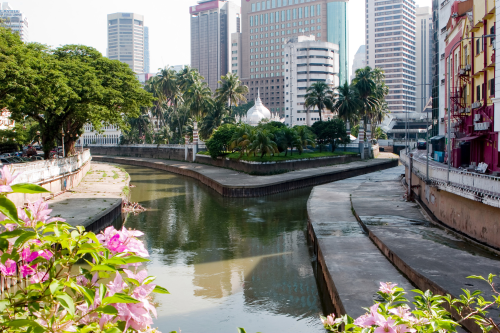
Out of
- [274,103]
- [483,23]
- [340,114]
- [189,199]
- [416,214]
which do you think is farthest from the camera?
[274,103]

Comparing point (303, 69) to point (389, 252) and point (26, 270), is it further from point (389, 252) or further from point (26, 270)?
point (26, 270)

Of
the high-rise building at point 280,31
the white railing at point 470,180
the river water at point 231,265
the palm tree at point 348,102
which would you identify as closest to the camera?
the river water at point 231,265

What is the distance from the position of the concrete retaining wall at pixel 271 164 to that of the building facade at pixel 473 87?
1801 centimetres

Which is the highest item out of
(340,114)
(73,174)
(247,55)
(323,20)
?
(323,20)

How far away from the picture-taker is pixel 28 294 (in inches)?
116

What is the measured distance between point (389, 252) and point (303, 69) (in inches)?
5392

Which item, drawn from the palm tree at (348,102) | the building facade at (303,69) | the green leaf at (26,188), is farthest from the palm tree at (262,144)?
the building facade at (303,69)

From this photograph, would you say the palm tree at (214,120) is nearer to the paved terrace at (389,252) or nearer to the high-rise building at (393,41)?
the paved terrace at (389,252)

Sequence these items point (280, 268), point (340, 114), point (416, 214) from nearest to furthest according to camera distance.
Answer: point (280, 268), point (416, 214), point (340, 114)

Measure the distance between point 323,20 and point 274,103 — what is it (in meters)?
38.8

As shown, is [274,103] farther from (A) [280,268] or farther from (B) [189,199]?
(A) [280,268]

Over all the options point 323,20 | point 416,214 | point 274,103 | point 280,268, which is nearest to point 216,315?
point 280,268

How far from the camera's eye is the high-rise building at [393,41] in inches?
6880

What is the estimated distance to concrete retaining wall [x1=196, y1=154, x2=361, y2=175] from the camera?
158 ft
